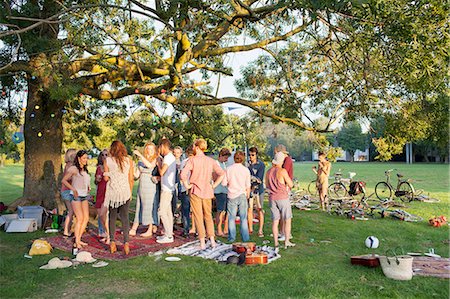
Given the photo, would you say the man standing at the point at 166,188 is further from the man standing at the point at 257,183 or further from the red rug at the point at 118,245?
the man standing at the point at 257,183

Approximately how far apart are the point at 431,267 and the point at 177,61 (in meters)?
5.58

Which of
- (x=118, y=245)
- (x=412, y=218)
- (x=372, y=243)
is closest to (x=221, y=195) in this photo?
(x=118, y=245)

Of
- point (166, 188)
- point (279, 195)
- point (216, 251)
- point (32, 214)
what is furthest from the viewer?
point (32, 214)

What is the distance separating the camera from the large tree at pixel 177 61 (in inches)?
269

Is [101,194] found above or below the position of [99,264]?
above

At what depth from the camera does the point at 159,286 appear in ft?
15.7

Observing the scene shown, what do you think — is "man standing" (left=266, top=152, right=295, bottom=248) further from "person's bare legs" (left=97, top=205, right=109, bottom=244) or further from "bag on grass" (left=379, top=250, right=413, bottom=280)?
"person's bare legs" (left=97, top=205, right=109, bottom=244)

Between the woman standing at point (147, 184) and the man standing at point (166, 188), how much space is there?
9.6 inches

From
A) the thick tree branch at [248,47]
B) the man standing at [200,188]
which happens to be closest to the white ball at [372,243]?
the man standing at [200,188]

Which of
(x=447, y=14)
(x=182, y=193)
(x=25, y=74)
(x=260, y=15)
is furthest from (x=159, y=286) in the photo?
(x=25, y=74)

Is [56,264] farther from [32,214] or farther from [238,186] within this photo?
[32,214]

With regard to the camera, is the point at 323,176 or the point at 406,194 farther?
the point at 406,194

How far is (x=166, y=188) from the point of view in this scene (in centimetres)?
726

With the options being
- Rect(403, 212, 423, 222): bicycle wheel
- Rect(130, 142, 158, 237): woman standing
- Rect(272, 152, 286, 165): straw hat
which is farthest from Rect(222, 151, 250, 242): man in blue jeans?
Rect(403, 212, 423, 222): bicycle wheel
